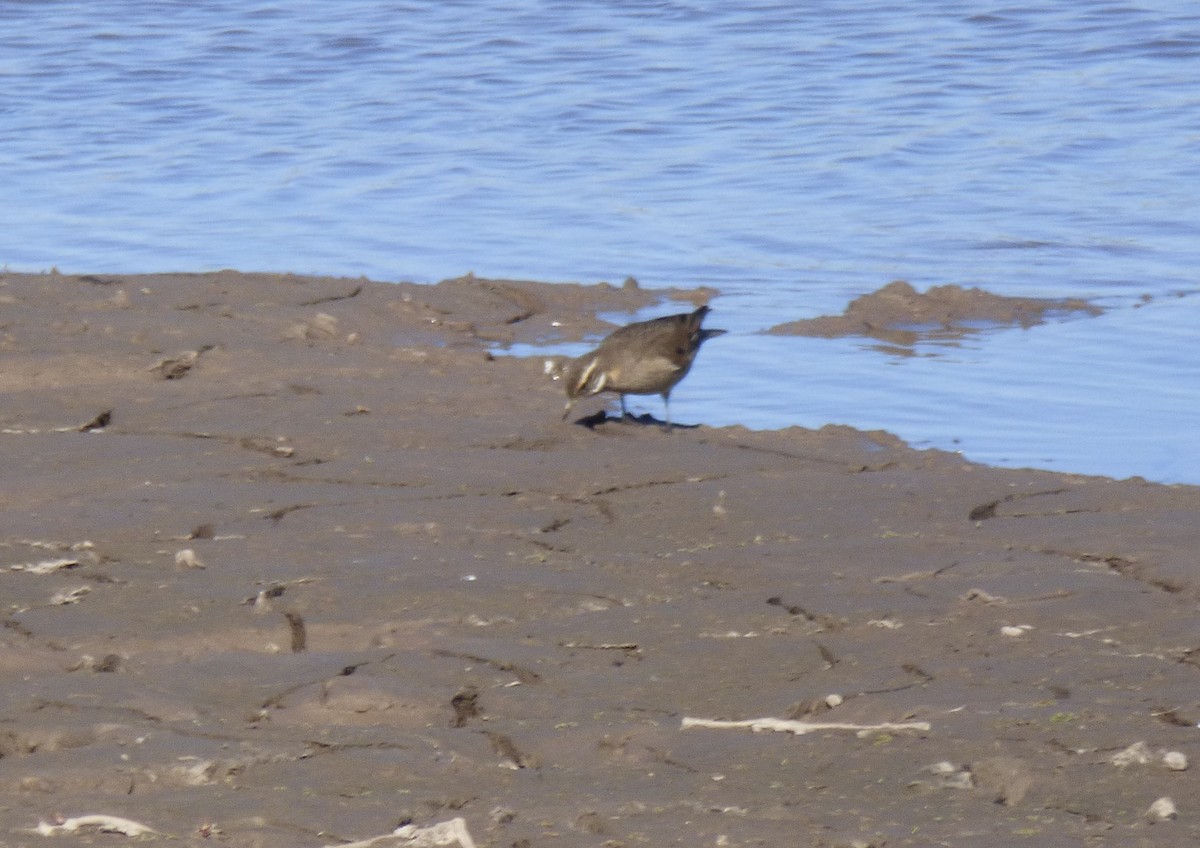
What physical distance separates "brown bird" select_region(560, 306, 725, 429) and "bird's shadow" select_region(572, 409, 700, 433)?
1.5 inches

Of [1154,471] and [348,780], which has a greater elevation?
[348,780]

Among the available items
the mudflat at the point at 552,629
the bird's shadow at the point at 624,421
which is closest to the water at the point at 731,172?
the bird's shadow at the point at 624,421

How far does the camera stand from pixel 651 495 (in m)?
6.29

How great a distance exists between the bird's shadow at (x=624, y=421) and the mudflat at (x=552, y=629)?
56mm

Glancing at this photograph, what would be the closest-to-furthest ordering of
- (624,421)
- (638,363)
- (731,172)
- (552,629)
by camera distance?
(552,629) → (638,363) → (624,421) → (731,172)

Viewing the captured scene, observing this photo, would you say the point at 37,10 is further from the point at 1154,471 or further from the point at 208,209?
the point at 1154,471

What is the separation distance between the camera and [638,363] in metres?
7.46

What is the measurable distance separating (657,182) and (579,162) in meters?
1.03

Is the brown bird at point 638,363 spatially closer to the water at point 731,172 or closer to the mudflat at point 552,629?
the mudflat at point 552,629

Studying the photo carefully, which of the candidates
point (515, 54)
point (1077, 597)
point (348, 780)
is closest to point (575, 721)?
point (348, 780)

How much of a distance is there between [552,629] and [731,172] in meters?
10.7

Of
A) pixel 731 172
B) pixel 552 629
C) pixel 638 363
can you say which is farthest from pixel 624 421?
pixel 731 172

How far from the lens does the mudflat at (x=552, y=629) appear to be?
142 inches

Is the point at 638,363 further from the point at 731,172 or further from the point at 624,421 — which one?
the point at 731,172
